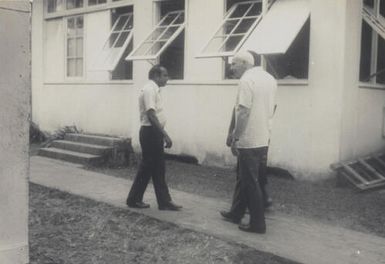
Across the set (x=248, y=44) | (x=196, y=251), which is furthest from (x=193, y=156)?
(x=196, y=251)

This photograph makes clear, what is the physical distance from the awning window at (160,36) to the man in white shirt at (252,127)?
528cm

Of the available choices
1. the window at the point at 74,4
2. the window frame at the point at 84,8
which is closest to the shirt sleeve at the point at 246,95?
the window frame at the point at 84,8

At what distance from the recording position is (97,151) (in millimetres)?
11188

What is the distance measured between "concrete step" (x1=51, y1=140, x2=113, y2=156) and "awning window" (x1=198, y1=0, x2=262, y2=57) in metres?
2.91

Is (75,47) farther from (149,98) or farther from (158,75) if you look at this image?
(149,98)

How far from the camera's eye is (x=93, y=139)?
12.0 m

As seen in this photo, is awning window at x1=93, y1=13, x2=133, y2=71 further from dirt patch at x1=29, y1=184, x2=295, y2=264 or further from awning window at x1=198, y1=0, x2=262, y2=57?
dirt patch at x1=29, y1=184, x2=295, y2=264

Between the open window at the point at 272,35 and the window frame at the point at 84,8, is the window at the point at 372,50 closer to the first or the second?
the open window at the point at 272,35

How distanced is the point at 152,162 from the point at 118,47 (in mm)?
6602

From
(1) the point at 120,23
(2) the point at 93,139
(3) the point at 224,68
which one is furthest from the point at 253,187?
(1) the point at 120,23

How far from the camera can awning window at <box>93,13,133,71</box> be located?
1253cm

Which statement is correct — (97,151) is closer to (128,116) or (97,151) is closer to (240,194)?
(128,116)

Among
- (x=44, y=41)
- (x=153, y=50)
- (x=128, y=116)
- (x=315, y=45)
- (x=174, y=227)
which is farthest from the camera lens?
(x=44, y=41)

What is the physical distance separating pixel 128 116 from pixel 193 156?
2.28 m
